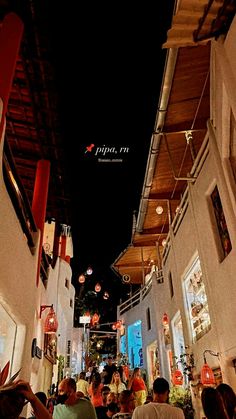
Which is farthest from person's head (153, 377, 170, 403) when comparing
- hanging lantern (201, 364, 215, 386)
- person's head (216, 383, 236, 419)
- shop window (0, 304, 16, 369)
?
hanging lantern (201, 364, 215, 386)

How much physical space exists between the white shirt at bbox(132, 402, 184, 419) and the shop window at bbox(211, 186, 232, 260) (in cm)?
452

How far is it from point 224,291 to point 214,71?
15.6 feet

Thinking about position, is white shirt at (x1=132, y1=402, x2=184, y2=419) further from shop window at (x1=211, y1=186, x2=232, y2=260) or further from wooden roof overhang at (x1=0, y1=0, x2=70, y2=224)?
wooden roof overhang at (x1=0, y1=0, x2=70, y2=224)

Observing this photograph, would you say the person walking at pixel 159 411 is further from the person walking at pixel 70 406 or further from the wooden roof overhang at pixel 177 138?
the wooden roof overhang at pixel 177 138

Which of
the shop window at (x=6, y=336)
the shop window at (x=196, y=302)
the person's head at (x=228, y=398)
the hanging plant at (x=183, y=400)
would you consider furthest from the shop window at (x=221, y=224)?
the hanging plant at (x=183, y=400)

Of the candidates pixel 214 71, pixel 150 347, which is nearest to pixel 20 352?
pixel 214 71

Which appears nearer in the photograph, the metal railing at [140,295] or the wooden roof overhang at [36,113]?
the wooden roof overhang at [36,113]

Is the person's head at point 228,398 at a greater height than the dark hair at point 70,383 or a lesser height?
lesser

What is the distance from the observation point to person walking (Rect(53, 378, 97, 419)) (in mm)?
3678

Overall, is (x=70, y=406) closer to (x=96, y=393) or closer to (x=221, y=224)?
(x=96, y=393)

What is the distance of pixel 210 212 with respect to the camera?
27.6ft

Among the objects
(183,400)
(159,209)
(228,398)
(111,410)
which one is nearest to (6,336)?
(111,410)

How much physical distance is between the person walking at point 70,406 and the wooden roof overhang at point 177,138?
658 cm

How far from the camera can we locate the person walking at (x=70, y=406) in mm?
3678
